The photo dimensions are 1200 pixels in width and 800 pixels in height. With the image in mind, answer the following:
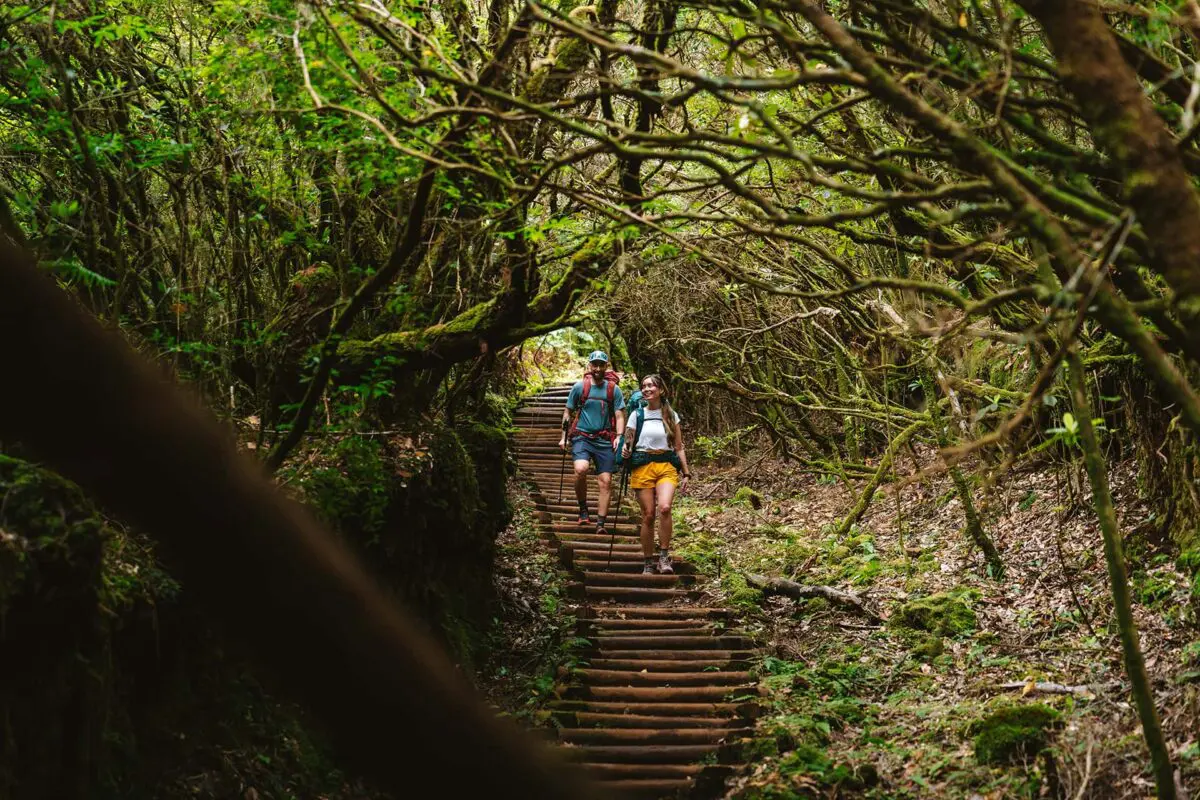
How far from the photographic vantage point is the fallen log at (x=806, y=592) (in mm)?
9875

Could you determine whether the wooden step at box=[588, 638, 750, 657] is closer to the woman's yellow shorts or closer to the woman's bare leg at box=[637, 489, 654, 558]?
the woman's bare leg at box=[637, 489, 654, 558]

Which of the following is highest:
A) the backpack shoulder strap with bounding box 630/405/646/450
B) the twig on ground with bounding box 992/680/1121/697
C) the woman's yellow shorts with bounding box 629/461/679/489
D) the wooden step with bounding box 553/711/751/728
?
the backpack shoulder strap with bounding box 630/405/646/450

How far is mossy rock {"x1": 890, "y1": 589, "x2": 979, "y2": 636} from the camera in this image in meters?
8.73

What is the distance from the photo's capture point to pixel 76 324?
0.70 meters

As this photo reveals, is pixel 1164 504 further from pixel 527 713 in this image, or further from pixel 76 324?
pixel 76 324

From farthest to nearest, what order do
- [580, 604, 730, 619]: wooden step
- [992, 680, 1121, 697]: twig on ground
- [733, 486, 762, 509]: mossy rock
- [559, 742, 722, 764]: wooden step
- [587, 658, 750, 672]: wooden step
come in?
[733, 486, 762, 509]: mossy rock < [580, 604, 730, 619]: wooden step < [587, 658, 750, 672]: wooden step < [559, 742, 722, 764]: wooden step < [992, 680, 1121, 697]: twig on ground

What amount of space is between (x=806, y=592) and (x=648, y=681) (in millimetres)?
2707

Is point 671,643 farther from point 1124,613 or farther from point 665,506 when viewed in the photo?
point 1124,613

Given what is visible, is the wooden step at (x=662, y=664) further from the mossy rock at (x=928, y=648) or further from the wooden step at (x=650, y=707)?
the mossy rock at (x=928, y=648)

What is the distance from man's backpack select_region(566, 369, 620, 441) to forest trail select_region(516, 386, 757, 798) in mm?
1492

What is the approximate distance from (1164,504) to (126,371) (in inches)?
362

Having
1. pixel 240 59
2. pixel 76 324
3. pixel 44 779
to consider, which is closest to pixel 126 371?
A: pixel 76 324

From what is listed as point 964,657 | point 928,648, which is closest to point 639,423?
point 928,648

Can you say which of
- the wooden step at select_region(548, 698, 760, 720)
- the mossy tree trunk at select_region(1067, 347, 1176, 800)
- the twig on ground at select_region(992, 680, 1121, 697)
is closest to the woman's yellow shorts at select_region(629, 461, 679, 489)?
the wooden step at select_region(548, 698, 760, 720)
